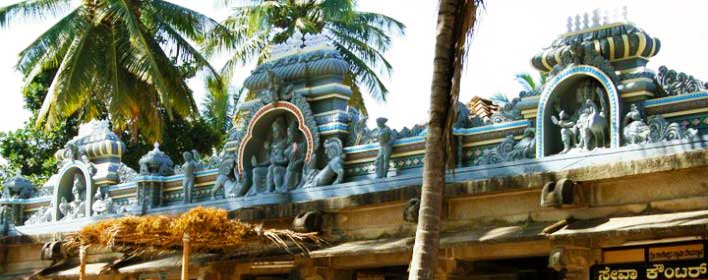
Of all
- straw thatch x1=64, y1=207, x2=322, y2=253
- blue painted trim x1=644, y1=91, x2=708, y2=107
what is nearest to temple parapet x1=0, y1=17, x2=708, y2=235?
blue painted trim x1=644, y1=91, x2=708, y2=107

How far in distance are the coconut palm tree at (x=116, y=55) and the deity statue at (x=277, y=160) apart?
4040mm

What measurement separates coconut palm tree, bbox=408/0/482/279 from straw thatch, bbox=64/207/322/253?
3806mm

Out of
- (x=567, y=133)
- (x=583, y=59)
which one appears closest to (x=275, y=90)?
(x=567, y=133)

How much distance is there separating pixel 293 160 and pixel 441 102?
19.8 ft

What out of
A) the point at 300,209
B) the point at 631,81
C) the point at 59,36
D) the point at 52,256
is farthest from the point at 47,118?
the point at 631,81

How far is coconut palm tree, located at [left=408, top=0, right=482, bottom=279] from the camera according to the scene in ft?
34.3

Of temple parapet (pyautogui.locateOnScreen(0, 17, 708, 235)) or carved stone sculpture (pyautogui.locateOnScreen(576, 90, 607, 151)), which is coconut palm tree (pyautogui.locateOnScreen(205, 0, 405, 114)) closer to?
temple parapet (pyautogui.locateOnScreen(0, 17, 708, 235))

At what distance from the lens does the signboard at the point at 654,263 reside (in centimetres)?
1205

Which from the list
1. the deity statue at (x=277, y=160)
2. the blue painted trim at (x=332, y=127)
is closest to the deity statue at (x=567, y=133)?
the blue painted trim at (x=332, y=127)

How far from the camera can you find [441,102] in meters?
10.6

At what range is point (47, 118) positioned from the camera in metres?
21.1

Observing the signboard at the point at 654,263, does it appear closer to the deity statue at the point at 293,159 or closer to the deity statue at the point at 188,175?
the deity statue at the point at 293,159

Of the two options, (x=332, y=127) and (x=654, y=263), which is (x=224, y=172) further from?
(x=654, y=263)

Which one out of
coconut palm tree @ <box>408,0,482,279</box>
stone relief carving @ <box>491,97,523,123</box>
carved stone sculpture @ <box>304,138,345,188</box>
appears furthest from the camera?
carved stone sculpture @ <box>304,138,345,188</box>
